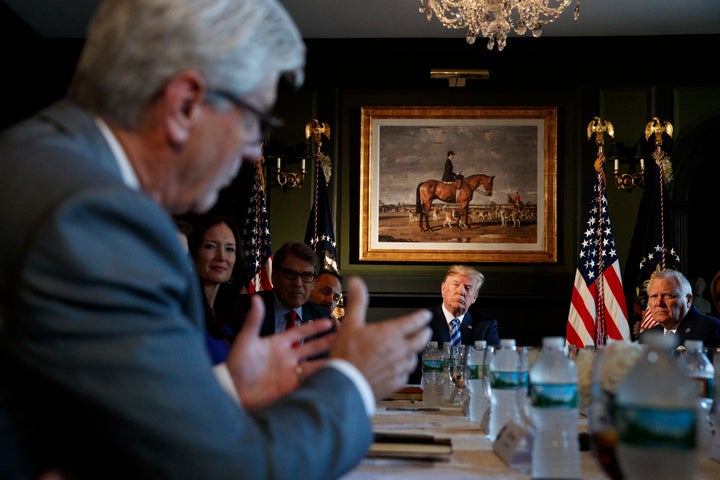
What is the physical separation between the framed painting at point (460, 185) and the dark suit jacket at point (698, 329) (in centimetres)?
166

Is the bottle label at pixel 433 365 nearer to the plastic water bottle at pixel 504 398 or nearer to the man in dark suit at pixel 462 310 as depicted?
the plastic water bottle at pixel 504 398

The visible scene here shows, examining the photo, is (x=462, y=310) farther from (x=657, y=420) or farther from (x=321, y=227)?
(x=657, y=420)

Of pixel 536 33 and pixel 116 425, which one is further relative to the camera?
pixel 536 33

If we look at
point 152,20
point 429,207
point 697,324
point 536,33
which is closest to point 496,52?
point 429,207

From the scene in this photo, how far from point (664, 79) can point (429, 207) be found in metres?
2.36

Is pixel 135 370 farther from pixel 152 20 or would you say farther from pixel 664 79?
Result: pixel 664 79

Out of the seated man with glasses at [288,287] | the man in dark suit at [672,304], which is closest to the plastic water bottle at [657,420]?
the seated man with glasses at [288,287]

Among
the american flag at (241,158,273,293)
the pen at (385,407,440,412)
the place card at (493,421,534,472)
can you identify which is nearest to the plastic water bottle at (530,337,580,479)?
the place card at (493,421,534,472)

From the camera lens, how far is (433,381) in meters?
3.35

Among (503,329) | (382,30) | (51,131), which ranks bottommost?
(503,329)

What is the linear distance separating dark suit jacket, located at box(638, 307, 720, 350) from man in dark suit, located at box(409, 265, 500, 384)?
137cm

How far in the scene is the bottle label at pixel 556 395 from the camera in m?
1.44

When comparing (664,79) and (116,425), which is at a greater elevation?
(664,79)

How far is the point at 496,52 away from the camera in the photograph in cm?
682
